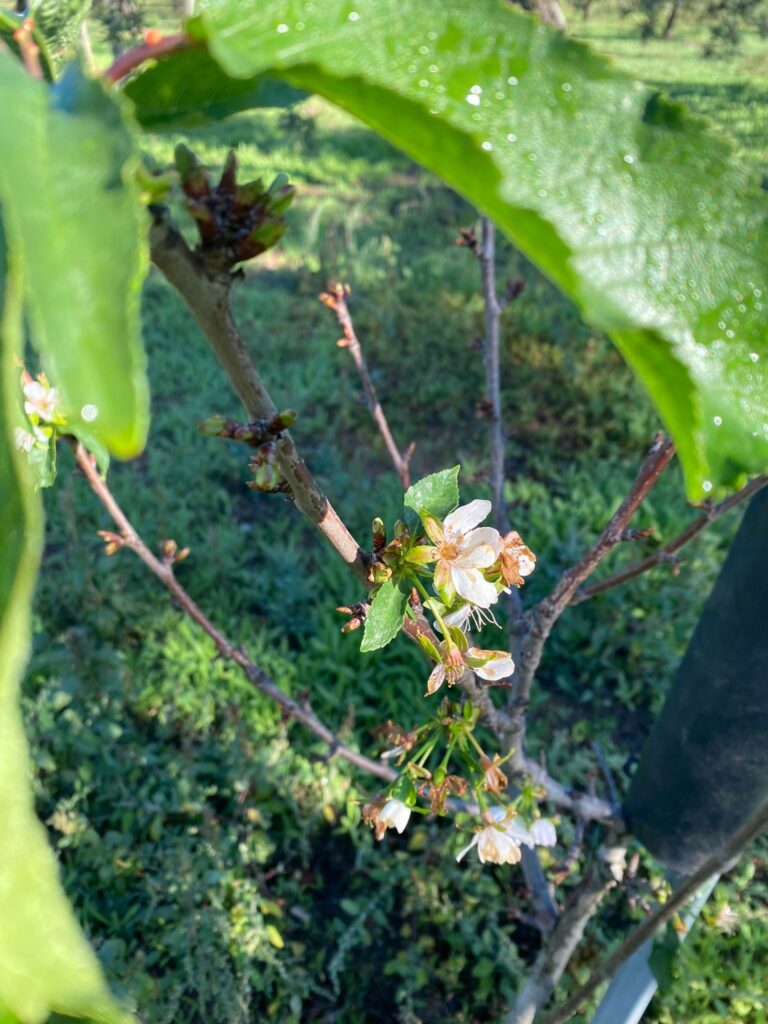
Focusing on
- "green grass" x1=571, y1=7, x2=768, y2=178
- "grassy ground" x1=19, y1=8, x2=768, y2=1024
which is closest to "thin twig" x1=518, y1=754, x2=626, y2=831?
"grassy ground" x1=19, y1=8, x2=768, y2=1024

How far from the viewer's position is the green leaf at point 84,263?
21 cm

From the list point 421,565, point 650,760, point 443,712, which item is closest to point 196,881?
point 650,760

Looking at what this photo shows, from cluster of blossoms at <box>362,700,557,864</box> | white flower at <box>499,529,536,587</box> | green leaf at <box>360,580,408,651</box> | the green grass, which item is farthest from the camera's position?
the green grass

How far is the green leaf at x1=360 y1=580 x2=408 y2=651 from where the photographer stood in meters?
0.54

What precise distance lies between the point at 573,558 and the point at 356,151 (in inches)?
237

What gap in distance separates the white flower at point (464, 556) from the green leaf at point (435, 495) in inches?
0.6

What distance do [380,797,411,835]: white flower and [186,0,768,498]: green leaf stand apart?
2.02ft

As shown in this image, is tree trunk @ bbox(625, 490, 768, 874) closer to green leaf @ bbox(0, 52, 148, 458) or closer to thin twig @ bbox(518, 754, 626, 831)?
thin twig @ bbox(518, 754, 626, 831)

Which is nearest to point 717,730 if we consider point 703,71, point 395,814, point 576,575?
point 576,575

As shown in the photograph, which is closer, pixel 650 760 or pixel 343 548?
pixel 343 548

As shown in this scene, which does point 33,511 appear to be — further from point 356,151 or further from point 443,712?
point 356,151

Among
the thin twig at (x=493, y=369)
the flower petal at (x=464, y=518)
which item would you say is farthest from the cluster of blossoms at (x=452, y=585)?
the thin twig at (x=493, y=369)

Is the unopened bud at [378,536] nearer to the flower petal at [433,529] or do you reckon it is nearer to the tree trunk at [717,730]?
the flower petal at [433,529]

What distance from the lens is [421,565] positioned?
1.93 ft
